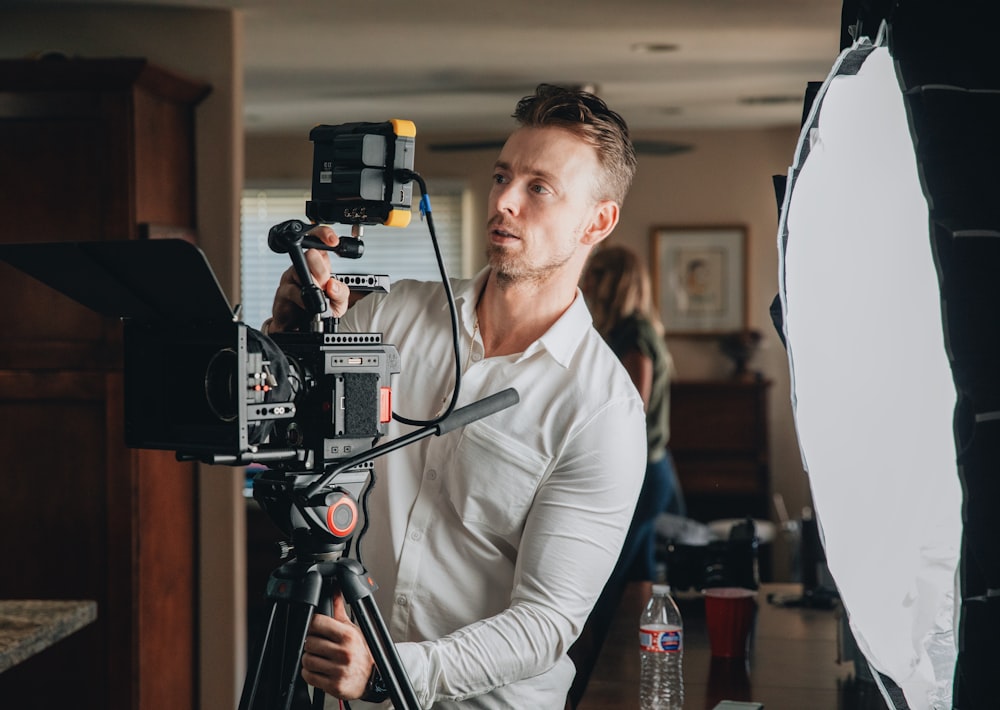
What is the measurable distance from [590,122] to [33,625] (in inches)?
52.6

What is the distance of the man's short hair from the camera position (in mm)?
1588

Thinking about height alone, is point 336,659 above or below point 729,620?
above

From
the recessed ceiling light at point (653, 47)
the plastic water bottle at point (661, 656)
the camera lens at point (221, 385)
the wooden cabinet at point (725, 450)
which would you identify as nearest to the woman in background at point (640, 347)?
the recessed ceiling light at point (653, 47)

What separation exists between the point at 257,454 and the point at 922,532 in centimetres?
72

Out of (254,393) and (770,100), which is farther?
(770,100)

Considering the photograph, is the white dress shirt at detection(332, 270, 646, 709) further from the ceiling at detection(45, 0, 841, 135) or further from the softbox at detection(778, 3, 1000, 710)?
the ceiling at detection(45, 0, 841, 135)

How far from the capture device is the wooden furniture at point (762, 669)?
6.13ft

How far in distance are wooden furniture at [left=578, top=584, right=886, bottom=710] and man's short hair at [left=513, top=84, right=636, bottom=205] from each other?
903 millimetres

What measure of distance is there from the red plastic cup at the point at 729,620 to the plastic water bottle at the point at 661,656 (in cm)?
12

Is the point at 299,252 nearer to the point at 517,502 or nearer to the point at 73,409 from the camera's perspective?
the point at 517,502

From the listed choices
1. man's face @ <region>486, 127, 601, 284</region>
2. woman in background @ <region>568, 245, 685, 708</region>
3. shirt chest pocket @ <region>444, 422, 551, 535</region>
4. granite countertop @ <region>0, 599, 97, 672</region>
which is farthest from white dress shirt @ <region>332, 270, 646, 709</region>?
woman in background @ <region>568, 245, 685, 708</region>

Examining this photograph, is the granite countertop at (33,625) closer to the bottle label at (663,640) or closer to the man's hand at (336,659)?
the man's hand at (336,659)

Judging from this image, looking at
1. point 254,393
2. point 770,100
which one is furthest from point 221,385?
point 770,100

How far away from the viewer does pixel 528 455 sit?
5.07ft
